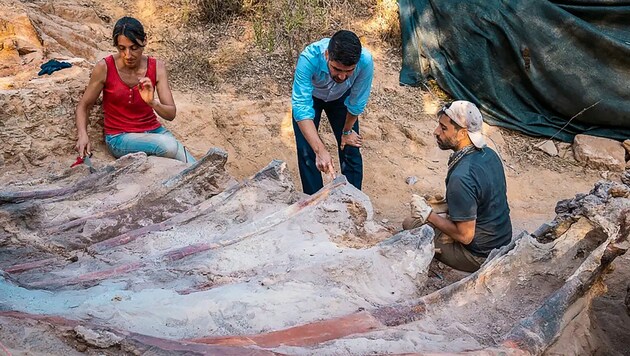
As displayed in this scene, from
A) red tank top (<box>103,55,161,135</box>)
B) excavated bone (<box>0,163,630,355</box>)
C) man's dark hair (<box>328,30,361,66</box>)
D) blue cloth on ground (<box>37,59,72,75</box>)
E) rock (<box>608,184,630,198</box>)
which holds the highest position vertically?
man's dark hair (<box>328,30,361,66</box>)

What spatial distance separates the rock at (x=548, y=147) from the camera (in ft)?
18.5

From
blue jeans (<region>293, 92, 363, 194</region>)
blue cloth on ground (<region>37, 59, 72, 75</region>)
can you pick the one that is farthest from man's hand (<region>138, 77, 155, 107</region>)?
blue jeans (<region>293, 92, 363, 194</region>)

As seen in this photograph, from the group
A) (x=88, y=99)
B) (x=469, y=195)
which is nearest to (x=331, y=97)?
(x=469, y=195)

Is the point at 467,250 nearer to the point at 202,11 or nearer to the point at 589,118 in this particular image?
the point at 589,118

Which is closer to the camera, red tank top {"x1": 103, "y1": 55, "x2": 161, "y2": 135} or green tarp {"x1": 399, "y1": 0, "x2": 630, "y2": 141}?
red tank top {"x1": 103, "y1": 55, "x2": 161, "y2": 135}

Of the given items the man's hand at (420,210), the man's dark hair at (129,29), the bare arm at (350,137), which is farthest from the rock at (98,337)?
the bare arm at (350,137)

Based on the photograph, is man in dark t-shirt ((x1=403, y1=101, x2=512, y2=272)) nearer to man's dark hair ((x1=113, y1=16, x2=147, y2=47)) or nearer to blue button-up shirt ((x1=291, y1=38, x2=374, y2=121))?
blue button-up shirt ((x1=291, y1=38, x2=374, y2=121))

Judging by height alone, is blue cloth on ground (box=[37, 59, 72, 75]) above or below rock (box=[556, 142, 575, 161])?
above

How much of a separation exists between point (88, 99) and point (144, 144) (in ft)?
1.38

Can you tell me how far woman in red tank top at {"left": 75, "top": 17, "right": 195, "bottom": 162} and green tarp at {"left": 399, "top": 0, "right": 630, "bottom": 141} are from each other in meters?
3.19

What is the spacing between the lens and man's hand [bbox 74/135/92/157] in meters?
3.47

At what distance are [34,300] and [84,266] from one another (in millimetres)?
439

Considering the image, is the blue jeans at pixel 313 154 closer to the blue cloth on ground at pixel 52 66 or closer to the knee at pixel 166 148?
the knee at pixel 166 148

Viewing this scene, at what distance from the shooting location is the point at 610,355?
7.73 feet
